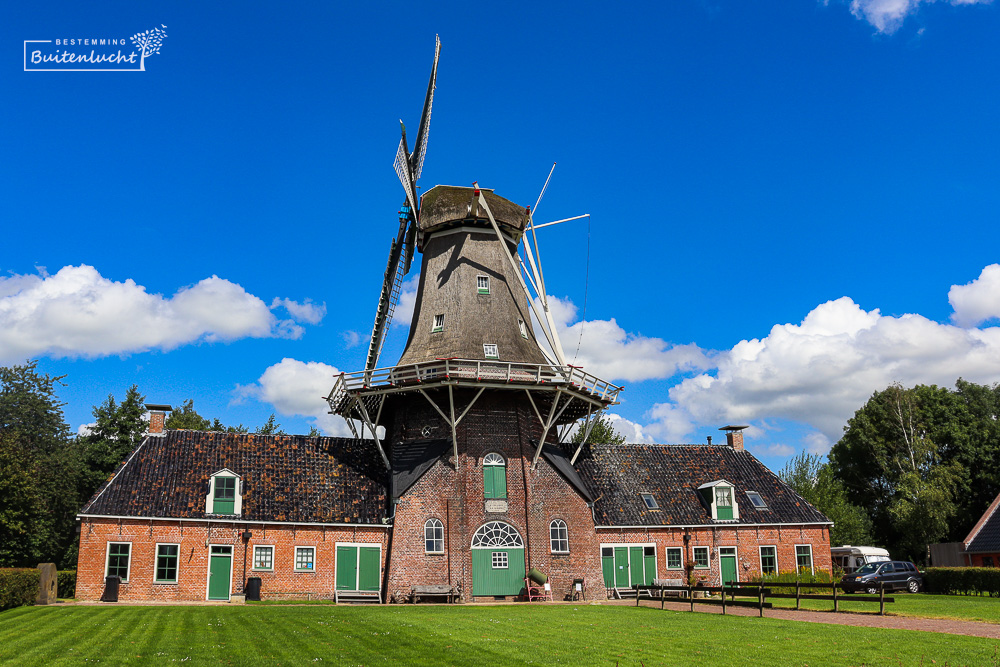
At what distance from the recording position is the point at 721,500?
96.3ft

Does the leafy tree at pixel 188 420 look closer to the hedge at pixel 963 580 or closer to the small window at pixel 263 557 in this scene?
the small window at pixel 263 557

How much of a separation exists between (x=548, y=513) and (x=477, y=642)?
1339cm


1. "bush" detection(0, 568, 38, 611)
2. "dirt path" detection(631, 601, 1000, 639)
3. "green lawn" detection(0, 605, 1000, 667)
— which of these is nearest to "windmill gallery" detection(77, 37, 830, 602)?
"bush" detection(0, 568, 38, 611)

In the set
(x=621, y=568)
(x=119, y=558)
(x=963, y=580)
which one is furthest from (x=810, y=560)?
(x=119, y=558)

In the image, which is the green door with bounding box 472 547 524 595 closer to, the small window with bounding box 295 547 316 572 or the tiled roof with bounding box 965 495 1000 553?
the small window with bounding box 295 547 316 572

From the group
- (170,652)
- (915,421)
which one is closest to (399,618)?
(170,652)

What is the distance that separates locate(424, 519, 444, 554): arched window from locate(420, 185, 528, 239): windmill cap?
1099 cm

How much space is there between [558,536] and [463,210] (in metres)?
12.3

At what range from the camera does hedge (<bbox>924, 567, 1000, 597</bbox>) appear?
27125 millimetres

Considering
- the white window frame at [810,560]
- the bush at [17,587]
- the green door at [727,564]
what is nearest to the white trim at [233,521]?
the bush at [17,587]

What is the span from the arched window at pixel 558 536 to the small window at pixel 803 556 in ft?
33.3

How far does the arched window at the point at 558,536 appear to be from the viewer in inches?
1014

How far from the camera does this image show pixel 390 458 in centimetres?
2745

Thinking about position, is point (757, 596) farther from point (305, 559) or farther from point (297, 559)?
point (297, 559)
